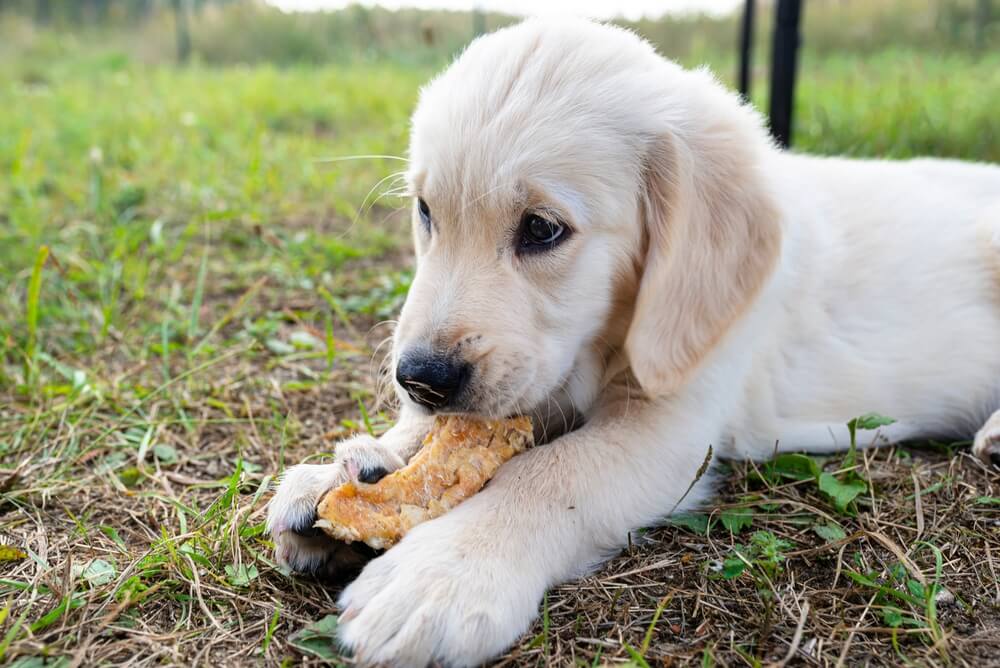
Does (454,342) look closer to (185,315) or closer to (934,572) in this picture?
(934,572)

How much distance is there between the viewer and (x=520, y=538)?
197cm

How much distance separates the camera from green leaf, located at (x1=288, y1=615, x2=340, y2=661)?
5.76 feet

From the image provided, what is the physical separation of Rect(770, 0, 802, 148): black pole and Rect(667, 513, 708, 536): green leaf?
9.30ft

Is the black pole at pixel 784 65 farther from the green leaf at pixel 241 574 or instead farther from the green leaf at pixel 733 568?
the green leaf at pixel 241 574

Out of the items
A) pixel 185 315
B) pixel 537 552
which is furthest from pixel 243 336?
pixel 537 552

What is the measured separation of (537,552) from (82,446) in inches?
62.0

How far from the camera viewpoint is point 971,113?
5949mm

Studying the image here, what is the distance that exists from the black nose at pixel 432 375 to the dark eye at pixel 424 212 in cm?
57

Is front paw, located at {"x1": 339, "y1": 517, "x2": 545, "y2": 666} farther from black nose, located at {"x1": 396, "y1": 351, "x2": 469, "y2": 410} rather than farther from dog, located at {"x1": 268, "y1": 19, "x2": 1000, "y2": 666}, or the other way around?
black nose, located at {"x1": 396, "y1": 351, "x2": 469, "y2": 410}

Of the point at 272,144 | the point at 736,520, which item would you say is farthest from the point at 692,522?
the point at 272,144

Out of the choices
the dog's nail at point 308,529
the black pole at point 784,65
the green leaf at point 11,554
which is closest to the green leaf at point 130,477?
the green leaf at point 11,554

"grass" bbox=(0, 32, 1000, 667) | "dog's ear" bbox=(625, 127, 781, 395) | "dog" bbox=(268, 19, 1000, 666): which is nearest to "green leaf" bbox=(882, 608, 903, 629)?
"grass" bbox=(0, 32, 1000, 667)

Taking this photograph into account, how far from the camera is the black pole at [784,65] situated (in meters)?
4.52

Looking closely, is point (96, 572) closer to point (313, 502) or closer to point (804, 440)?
point (313, 502)
